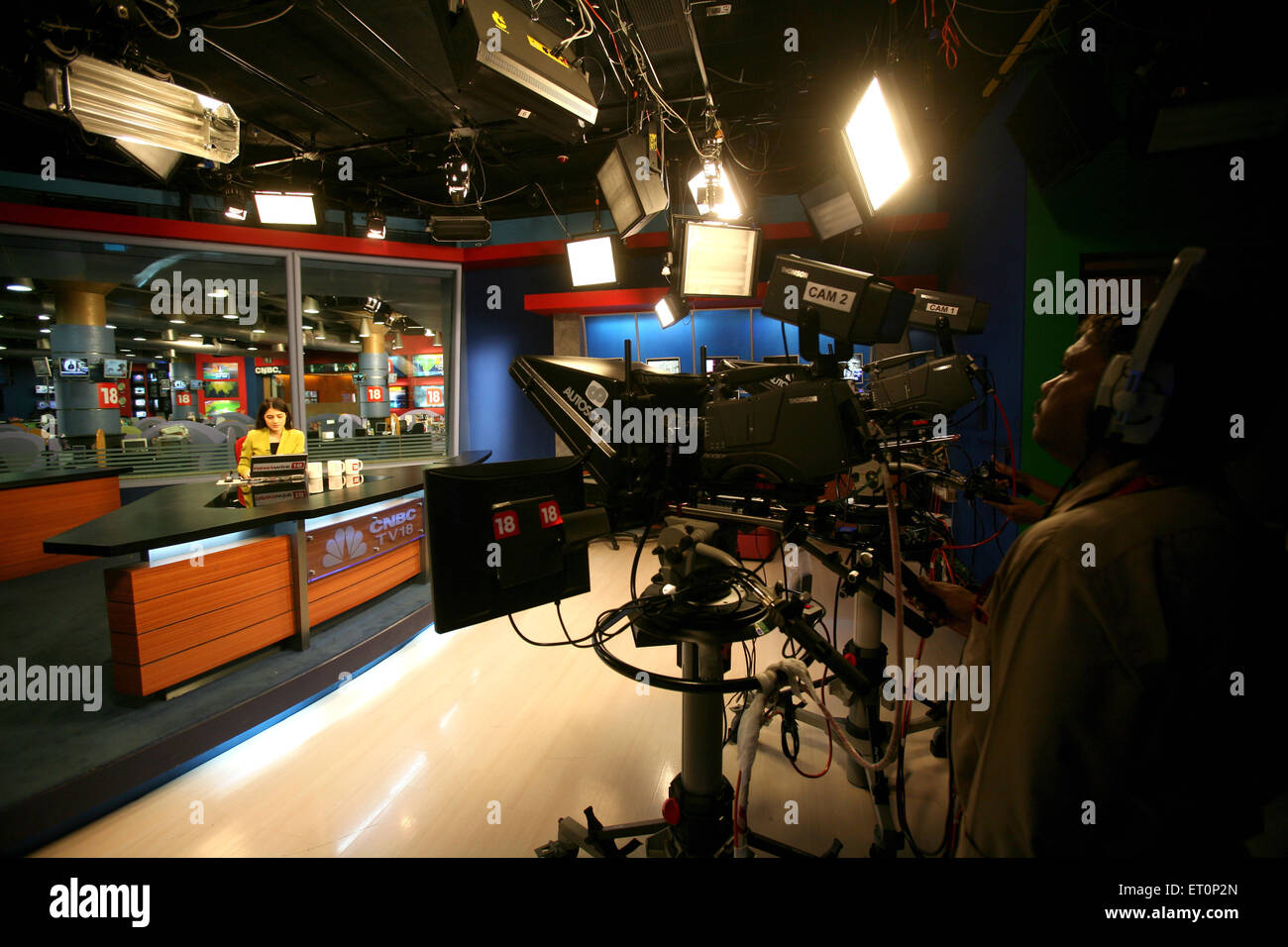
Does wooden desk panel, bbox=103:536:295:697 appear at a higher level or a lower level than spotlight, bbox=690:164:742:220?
lower

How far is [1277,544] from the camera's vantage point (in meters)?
0.66

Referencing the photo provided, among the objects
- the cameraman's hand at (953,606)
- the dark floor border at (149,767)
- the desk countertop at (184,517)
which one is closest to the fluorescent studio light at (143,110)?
the desk countertop at (184,517)

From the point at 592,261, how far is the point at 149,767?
464cm

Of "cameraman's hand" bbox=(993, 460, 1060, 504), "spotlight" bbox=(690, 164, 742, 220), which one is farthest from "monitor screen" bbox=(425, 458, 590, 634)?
"spotlight" bbox=(690, 164, 742, 220)

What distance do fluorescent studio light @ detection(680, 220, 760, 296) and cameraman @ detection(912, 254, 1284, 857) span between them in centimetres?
209

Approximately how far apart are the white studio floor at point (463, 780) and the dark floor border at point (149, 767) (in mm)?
43

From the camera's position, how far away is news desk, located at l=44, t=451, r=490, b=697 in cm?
203

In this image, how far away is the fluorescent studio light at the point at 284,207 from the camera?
4684 mm

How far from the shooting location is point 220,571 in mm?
2281

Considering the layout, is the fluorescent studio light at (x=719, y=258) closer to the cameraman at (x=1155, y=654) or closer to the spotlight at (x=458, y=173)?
the cameraman at (x=1155, y=654)

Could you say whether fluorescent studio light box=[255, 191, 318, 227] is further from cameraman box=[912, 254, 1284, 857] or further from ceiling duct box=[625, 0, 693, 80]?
cameraman box=[912, 254, 1284, 857]

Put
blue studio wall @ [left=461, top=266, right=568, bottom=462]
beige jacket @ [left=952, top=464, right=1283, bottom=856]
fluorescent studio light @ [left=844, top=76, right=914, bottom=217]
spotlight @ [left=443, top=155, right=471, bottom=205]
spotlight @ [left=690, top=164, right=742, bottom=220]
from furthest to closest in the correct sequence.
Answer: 1. blue studio wall @ [left=461, top=266, right=568, bottom=462]
2. spotlight @ [left=443, top=155, right=471, bottom=205]
3. spotlight @ [left=690, top=164, right=742, bottom=220]
4. fluorescent studio light @ [left=844, top=76, right=914, bottom=217]
5. beige jacket @ [left=952, top=464, right=1283, bottom=856]
